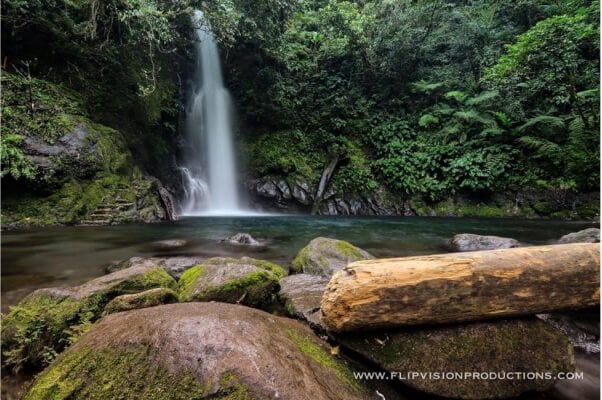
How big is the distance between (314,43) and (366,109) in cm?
527

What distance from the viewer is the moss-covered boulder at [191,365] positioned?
146 cm

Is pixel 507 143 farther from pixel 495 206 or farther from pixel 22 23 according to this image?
pixel 22 23

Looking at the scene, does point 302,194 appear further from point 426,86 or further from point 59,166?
A: point 59,166

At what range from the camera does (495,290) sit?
1.95 m

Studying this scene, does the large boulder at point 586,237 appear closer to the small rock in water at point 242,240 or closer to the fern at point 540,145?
the small rock in water at point 242,240

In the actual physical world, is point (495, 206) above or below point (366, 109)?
below

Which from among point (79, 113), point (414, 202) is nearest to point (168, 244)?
point (79, 113)

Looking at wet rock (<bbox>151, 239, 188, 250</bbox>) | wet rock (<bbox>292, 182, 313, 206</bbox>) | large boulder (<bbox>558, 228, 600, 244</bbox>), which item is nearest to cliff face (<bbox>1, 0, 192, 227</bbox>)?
wet rock (<bbox>151, 239, 188, 250</bbox>)

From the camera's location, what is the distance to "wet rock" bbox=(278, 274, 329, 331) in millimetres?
2516

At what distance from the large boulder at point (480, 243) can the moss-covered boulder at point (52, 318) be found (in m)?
5.87

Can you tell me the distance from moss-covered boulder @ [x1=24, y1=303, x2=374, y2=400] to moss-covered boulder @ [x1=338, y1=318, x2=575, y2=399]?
26 centimetres

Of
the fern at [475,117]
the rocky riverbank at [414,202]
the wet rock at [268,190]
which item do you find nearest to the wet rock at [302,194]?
the rocky riverbank at [414,202]

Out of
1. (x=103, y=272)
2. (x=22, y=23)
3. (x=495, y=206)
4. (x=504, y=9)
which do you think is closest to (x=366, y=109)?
(x=495, y=206)

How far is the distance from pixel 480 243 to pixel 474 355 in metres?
5.13
